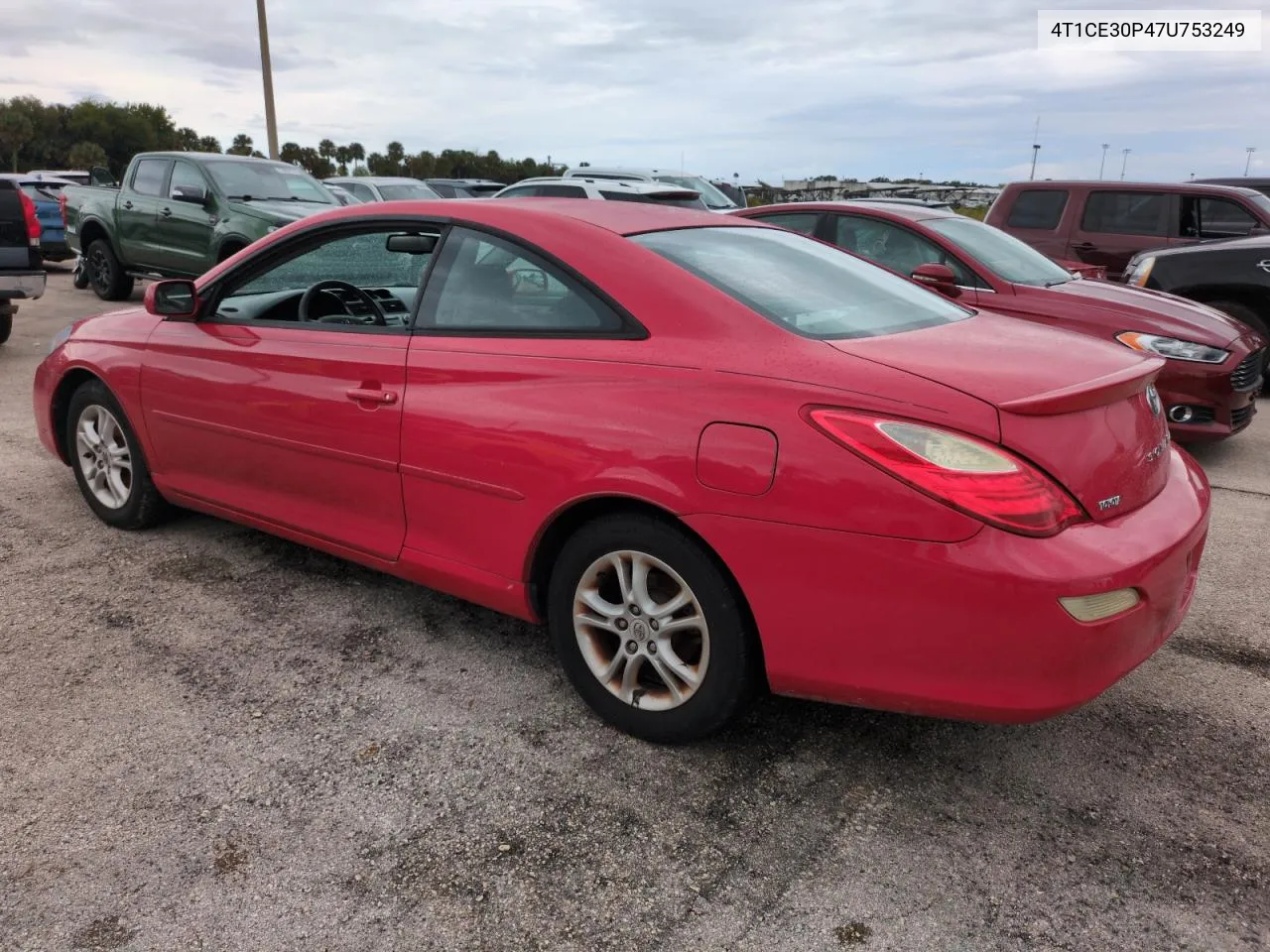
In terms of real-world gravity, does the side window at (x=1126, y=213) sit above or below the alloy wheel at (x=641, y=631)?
above

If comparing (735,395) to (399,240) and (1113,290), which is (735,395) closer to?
(399,240)

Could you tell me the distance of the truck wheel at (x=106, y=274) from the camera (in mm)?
12430

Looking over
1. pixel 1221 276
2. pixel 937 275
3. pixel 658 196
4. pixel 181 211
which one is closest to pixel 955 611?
pixel 937 275

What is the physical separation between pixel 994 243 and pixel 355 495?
508 cm

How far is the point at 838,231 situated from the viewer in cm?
706

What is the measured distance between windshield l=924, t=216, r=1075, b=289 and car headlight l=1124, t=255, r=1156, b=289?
4.44ft

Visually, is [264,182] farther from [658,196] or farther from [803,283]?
[803,283]

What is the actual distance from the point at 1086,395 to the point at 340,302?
2.87 meters

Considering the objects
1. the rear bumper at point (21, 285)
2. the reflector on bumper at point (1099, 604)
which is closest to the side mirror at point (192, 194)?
the rear bumper at point (21, 285)

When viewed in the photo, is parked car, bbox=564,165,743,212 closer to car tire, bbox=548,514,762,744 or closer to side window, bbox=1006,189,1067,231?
side window, bbox=1006,189,1067,231

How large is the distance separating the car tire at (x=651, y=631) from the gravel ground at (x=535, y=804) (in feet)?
0.46

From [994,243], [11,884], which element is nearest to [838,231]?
[994,243]

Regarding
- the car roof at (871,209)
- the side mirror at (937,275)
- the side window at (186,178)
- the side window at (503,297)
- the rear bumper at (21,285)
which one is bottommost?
the rear bumper at (21,285)

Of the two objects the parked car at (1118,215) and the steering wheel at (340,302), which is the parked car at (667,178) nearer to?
the parked car at (1118,215)
